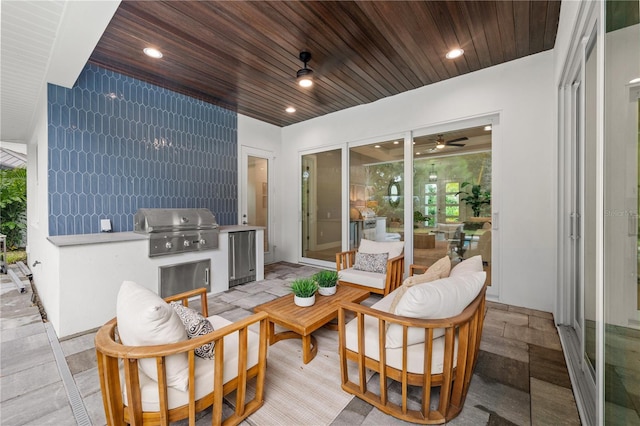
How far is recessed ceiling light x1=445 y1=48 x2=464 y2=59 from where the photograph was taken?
3073 mm

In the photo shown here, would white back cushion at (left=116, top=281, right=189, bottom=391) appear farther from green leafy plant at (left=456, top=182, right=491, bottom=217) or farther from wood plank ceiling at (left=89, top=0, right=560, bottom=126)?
green leafy plant at (left=456, top=182, right=491, bottom=217)

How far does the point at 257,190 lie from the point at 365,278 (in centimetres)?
308

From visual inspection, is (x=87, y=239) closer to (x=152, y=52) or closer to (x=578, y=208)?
(x=152, y=52)

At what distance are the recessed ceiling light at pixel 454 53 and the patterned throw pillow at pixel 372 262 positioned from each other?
2470mm

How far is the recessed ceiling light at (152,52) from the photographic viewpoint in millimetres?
2941

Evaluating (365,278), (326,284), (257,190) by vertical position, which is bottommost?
(365,278)

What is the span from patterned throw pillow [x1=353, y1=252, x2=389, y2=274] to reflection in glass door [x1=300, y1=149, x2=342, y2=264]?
1528 millimetres

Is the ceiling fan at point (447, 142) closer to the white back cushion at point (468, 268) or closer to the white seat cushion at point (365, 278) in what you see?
the white seat cushion at point (365, 278)

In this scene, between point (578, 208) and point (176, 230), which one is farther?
point (176, 230)

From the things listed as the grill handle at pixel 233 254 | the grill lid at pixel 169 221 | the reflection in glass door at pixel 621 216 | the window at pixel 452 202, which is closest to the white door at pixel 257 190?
the grill handle at pixel 233 254

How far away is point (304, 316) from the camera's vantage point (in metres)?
2.15

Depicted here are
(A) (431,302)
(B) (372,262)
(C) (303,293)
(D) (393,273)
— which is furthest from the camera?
(B) (372,262)

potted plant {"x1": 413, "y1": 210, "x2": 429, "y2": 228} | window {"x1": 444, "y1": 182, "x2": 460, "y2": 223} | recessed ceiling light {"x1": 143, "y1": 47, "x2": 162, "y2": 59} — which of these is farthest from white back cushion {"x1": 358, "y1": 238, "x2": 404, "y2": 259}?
recessed ceiling light {"x1": 143, "y1": 47, "x2": 162, "y2": 59}

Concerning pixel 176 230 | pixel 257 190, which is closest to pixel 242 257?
pixel 176 230
